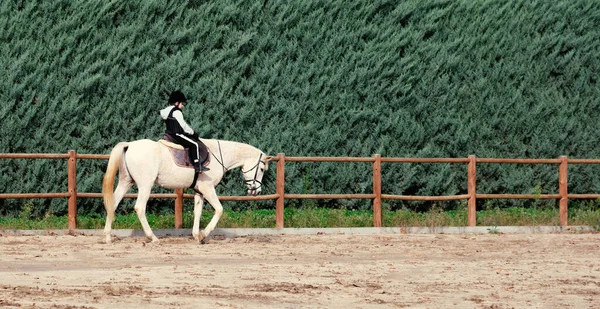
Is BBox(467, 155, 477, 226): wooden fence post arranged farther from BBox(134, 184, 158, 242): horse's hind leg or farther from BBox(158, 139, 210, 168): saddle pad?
BBox(134, 184, 158, 242): horse's hind leg

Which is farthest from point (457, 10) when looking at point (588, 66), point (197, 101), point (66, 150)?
point (66, 150)

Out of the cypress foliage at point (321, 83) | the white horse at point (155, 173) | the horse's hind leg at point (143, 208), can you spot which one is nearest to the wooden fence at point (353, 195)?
the cypress foliage at point (321, 83)

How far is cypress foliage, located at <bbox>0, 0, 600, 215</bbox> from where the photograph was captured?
1855 centimetres

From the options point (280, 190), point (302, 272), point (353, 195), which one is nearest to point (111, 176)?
point (280, 190)

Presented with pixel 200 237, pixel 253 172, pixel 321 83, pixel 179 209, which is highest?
pixel 321 83

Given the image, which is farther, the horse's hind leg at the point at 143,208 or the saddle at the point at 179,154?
the saddle at the point at 179,154

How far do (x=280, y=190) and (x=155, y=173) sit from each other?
2.85m

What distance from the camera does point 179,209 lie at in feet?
59.4

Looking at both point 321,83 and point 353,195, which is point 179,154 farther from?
point 321,83

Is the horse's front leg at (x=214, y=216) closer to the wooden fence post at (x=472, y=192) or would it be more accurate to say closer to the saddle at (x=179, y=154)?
the saddle at (x=179, y=154)

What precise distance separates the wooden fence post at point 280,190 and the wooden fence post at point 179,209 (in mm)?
1511

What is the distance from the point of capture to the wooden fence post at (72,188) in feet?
57.7

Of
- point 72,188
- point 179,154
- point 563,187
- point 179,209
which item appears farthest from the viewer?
point 563,187

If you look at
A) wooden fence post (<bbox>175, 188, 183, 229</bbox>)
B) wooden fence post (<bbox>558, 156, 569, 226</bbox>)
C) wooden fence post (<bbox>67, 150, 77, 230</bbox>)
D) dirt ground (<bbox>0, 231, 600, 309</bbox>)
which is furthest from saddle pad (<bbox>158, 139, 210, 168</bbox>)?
wooden fence post (<bbox>558, 156, 569, 226</bbox>)
